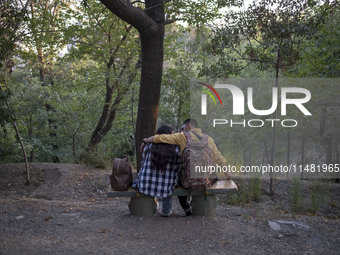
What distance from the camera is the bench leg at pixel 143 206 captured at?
583 cm

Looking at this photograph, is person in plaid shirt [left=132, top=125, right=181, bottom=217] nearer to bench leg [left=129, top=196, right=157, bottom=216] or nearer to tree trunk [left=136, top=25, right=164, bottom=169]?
bench leg [left=129, top=196, right=157, bottom=216]

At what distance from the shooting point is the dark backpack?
5535 mm

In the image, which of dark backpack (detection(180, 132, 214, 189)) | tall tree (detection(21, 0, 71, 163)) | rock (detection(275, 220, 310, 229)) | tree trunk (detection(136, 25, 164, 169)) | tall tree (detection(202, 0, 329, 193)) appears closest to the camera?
dark backpack (detection(180, 132, 214, 189))

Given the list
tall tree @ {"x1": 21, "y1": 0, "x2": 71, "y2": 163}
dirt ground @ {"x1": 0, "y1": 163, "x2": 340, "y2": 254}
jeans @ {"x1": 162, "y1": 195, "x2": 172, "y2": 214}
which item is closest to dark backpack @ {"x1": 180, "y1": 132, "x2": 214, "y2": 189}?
jeans @ {"x1": 162, "y1": 195, "x2": 172, "y2": 214}

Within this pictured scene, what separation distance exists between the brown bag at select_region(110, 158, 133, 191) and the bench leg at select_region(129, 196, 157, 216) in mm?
276

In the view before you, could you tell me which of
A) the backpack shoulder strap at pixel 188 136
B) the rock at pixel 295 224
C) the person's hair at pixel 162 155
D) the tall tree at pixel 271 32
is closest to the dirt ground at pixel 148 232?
the rock at pixel 295 224

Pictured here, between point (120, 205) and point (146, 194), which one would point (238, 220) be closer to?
point (146, 194)

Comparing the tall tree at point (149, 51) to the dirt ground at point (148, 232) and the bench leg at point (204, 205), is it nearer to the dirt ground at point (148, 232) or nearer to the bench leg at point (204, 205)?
the dirt ground at point (148, 232)

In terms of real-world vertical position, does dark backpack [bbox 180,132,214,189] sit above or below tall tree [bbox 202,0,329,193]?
below

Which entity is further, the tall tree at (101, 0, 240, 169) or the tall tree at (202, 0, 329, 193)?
the tall tree at (202, 0, 329, 193)

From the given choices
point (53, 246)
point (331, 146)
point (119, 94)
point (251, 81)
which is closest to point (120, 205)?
point (53, 246)

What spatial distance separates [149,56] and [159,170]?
2.33m

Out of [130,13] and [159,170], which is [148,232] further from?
[130,13]

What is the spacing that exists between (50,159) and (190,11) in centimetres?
946
